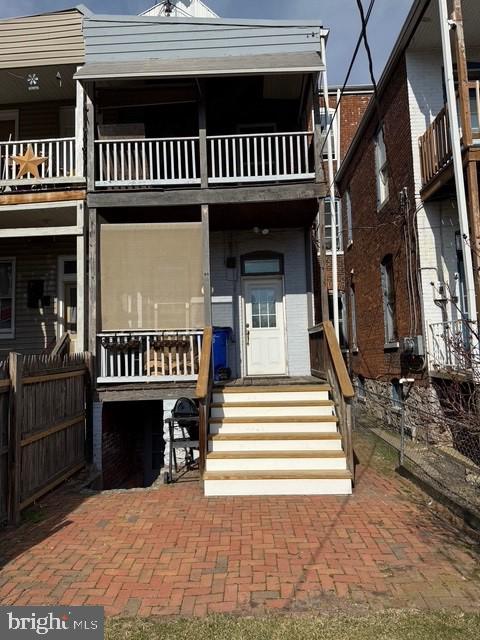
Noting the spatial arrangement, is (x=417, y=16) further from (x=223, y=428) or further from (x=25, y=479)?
(x=25, y=479)

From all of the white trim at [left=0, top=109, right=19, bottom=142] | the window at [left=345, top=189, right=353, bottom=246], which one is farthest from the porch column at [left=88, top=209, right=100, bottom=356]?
the window at [left=345, top=189, right=353, bottom=246]

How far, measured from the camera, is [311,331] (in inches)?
373

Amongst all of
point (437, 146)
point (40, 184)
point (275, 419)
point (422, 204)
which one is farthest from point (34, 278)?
point (437, 146)

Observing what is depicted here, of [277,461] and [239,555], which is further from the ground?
[277,461]

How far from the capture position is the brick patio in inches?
141

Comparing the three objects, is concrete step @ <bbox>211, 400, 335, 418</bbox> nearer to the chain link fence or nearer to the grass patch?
the chain link fence

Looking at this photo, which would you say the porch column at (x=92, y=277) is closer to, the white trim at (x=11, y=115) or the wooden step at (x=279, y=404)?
the wooden step at (x=279, y=404)

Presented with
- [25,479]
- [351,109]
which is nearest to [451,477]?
[25,479]

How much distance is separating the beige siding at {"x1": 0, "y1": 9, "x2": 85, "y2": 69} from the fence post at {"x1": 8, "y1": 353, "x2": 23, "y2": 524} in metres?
6.78

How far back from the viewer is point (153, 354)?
28.2ft

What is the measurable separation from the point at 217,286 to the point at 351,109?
10.4 m

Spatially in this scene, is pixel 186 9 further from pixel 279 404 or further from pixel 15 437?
pixel 15 437

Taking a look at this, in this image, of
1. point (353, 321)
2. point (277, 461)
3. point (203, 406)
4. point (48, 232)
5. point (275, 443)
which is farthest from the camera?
point (353, 321)

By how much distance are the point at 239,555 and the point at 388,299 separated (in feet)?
25.9
